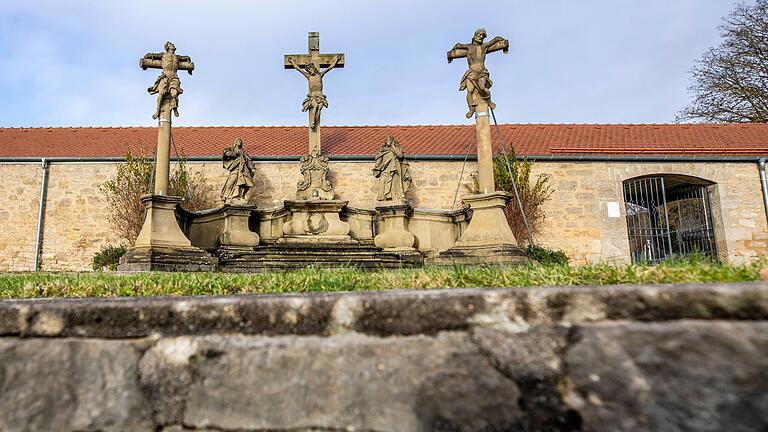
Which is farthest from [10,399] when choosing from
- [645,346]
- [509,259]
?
[509,259]

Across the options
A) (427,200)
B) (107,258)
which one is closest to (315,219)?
(427,200)

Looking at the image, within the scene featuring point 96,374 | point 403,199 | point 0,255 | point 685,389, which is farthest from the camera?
point 0,255

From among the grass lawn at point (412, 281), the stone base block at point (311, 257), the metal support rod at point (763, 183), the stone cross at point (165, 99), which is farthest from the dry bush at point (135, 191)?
the metal support rod at point (763, 183)

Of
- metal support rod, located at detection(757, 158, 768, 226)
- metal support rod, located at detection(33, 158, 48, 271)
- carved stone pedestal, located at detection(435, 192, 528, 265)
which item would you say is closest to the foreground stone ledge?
carved stone pedestal, located at detection(435, 192, 528, 265)

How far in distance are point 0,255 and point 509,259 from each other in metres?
13.6

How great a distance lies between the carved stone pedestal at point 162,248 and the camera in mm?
7926

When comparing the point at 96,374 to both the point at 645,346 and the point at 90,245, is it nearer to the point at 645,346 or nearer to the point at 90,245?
the point at 645,346

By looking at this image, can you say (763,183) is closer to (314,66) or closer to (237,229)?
(314,66)

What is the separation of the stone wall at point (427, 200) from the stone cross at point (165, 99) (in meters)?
4.68

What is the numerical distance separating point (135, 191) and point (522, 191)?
10.1 metres

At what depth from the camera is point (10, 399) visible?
5.84 feet

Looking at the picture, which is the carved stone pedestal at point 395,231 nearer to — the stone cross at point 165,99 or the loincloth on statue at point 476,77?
the loincloth on statue at point 476,77

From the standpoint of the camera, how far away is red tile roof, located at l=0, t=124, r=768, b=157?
47.5ft

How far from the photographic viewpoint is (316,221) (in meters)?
9.90
